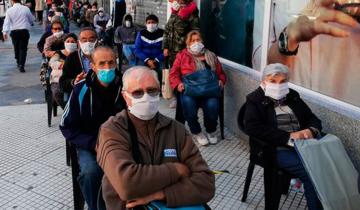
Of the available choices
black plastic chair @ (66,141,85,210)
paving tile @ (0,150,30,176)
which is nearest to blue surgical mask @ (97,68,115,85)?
black plastic chair @ (66,141,85,210)

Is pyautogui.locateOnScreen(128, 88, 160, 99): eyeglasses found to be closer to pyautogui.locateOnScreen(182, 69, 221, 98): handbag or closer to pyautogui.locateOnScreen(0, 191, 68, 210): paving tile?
pyautogui.locateOnScreen(0, 191, 68, 210): paving tile

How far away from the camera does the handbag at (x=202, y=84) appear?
16.1 ft

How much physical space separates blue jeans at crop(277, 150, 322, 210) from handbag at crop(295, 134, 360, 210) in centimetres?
9

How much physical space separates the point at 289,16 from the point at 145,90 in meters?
2.47

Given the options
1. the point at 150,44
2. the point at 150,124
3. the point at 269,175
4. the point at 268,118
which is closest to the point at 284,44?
the point at 268,118

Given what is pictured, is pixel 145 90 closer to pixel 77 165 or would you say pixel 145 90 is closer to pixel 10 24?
pixel 77 165

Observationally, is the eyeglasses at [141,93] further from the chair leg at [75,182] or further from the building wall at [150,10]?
the building wall at [150,10]

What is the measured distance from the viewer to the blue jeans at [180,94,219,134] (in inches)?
195

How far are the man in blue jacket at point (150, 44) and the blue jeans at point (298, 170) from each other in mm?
3881

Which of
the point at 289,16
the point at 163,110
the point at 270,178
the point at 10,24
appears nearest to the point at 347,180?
the point at 270,178

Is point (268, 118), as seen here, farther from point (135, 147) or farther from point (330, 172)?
point (135, 147)

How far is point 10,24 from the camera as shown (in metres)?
9.84

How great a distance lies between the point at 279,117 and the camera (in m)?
3.49

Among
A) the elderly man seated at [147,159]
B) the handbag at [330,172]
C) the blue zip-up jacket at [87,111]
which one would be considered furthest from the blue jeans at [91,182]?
the handbag at [330,172]
